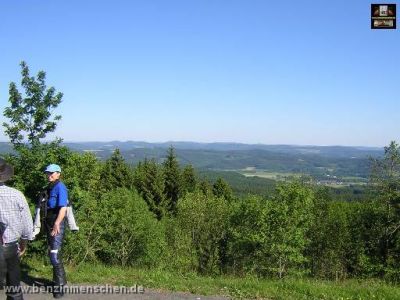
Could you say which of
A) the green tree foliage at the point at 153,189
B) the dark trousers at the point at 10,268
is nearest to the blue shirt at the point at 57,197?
the dark trousers at the point at 10,268

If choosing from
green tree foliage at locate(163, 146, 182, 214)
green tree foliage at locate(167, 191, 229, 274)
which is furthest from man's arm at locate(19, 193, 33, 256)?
green tree foliage at locate(163, 146, 182, 214)

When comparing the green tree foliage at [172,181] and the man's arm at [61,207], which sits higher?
the man's arm at [61,207]

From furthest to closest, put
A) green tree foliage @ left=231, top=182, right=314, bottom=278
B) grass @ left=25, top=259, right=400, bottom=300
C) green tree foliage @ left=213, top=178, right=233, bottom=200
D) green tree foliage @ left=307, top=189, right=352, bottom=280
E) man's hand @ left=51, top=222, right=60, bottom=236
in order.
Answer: green tree foliage @ left=213, top=178, right=233, bottom=200
green tree foliage @ left=307, top=189, right=352, bottom=280
green tree foliage @ left=231, top=182, right=314, bottom=278
grass @ left=25, top=259, right=400, bottom=300
man's hand @ left=51, top=222, right=60, bottom=236

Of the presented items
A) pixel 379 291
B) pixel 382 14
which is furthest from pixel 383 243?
pixel 379 291

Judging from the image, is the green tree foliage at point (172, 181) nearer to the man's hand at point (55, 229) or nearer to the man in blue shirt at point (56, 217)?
the man in blue shirt at point (56, 217)

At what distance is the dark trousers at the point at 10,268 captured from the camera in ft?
21.3

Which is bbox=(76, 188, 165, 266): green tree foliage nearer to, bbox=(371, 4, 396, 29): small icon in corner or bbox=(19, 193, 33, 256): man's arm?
bbox=(371, 4, 396, 29): small icon in corner

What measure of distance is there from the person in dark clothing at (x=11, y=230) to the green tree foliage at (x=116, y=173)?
1877 inches

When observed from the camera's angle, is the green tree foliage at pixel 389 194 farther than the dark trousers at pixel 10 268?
Yes

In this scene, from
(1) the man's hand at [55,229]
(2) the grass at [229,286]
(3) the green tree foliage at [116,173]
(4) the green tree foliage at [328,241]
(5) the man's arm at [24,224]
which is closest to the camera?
(5) the man's arm at [24,224]

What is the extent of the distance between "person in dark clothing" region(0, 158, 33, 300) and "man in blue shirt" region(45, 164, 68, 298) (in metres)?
1.42

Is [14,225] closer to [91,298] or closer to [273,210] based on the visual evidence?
[91,298]

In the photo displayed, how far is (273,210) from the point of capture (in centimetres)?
4103

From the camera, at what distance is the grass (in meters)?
8.64
